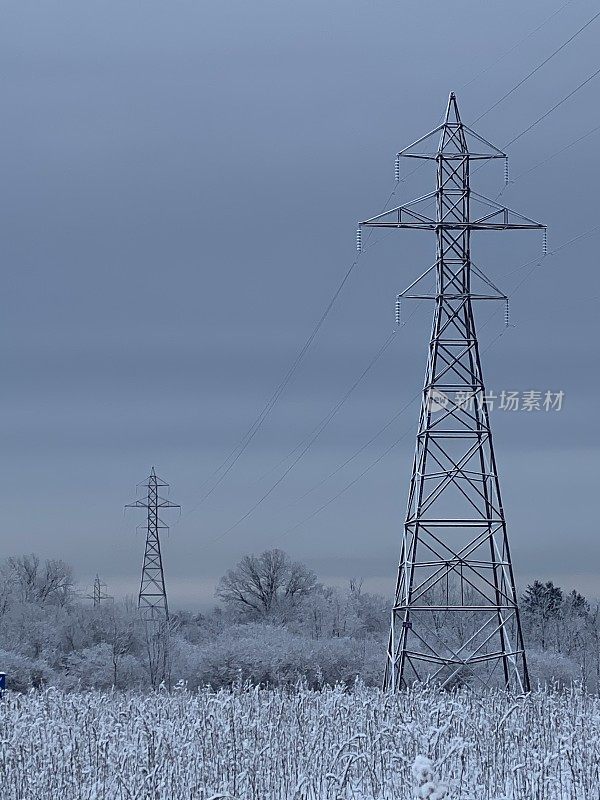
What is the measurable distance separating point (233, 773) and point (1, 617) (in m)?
62.8

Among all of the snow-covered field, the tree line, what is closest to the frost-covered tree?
the tree line

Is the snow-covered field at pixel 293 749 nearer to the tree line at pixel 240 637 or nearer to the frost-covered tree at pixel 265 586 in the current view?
the tree line at pixel 240 637

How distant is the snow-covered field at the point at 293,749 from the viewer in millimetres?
13938

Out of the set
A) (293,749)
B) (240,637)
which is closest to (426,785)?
(293,749)

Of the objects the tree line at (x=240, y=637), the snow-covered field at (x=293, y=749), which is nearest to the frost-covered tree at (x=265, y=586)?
the tree line at (x=240, y=637)

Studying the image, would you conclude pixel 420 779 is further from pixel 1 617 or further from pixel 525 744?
pixel 1 617

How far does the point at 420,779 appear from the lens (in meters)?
8.26

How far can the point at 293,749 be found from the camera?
15.8 metres

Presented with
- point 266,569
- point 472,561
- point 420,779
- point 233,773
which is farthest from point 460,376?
point 266,569

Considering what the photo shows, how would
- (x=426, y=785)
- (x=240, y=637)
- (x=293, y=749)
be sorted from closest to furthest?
→ 1. (x=426, y=785)
2. (x=293, y=749)
3. (x=240, y=637)

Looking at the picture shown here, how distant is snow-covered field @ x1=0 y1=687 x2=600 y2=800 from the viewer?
13938mm

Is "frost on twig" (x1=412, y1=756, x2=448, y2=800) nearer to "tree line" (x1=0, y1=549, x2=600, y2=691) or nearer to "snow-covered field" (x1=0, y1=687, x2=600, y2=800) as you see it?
"snow-covered field" (x1=0, y1=687, x2=600, y2=800)

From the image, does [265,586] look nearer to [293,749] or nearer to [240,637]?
[240,637]

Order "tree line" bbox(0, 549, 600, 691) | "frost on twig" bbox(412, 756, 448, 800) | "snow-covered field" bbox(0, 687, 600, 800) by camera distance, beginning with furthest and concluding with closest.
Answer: "tree line" bbox(0, 549, 600, 691), "snow-covered field" bbox(0, 687, 600, 800), "frost on twig" bbox(412, 756, 448, 800)
